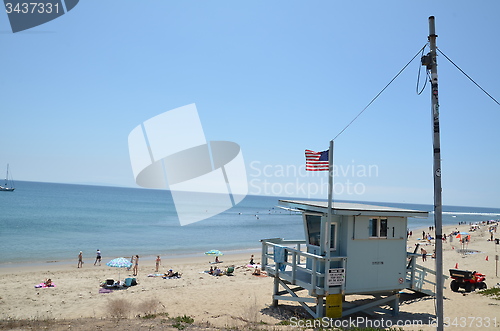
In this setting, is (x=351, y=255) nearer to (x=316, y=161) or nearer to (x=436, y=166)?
(x=316, y=161)

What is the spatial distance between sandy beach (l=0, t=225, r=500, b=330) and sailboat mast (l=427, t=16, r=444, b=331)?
14.7 feet

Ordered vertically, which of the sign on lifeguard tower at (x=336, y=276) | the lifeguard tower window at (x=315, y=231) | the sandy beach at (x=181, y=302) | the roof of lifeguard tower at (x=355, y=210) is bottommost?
the sandy beach at (x=181, y=302)

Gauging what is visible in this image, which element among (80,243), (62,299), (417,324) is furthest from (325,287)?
(80,243)

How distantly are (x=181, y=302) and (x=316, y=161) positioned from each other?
8.90m

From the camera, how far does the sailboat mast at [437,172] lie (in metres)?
7.38

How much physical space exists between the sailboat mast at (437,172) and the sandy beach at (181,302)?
4.48 m

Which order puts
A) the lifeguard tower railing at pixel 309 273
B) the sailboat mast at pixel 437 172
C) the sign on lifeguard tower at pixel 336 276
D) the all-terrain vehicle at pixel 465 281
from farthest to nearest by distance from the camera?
the all-terrain vehicle at pixel 465 281
the lifeguard tower railing at pixel 309 273
the sign on lifeguard tower at pixel 336 276
the sailboat mast at pixel 437 172

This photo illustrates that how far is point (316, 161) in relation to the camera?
478 inches

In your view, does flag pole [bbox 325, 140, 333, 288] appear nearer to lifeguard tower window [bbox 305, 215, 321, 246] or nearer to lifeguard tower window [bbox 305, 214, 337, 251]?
lifeguard tower window [bbox 305, 214, 337, 251]

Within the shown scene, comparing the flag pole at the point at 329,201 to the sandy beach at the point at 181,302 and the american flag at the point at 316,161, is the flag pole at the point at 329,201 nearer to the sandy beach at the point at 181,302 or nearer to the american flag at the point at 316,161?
the american flag at the point at 316,161

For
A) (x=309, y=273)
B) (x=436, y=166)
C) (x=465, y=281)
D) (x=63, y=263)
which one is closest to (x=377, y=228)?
(x=309, y=273)

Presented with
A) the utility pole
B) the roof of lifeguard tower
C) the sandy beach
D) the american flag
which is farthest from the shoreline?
the utility pole

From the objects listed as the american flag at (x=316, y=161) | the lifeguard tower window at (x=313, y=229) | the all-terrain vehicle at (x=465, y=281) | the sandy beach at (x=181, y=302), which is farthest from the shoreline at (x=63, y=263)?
the american flag at (x=316, y=161)

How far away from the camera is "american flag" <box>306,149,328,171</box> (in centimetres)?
1196
